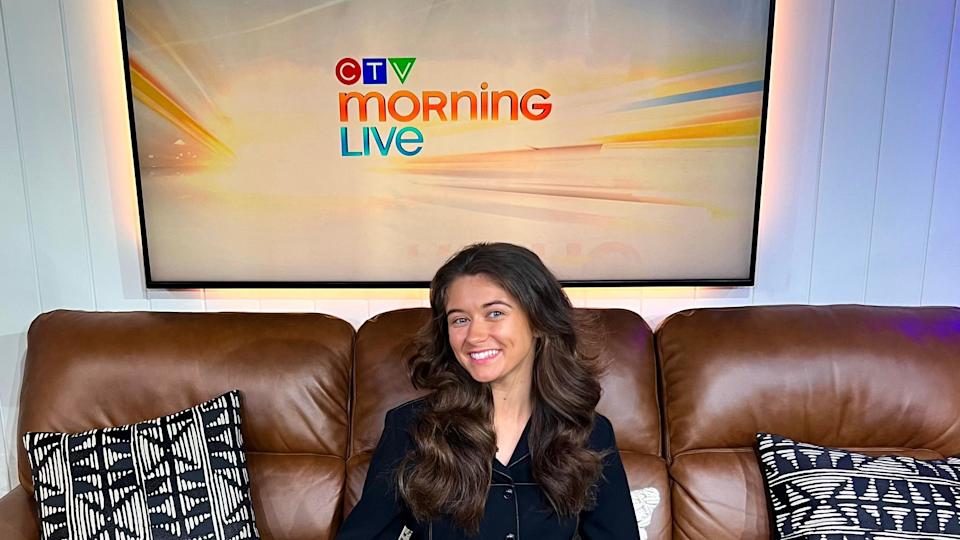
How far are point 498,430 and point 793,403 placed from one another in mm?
752

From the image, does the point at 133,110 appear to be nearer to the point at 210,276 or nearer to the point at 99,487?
the point at 210,276

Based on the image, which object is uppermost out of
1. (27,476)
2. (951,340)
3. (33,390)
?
(951,340)

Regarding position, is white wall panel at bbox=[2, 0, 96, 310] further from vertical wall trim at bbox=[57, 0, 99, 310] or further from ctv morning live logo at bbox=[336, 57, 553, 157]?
ctv morning live logo at bbox=[336, 57, 553, 157]

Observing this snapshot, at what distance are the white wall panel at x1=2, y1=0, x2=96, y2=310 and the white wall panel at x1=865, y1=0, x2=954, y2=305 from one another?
2326 millimetres

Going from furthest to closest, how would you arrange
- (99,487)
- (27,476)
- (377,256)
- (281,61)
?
(377,256) → (281,61) → (27,476) → (99,487)

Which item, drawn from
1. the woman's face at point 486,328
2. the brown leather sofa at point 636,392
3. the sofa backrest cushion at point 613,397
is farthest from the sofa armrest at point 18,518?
the woman's face at point 486,328

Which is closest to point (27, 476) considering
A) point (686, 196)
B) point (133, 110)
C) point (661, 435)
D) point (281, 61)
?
point (133, 110)

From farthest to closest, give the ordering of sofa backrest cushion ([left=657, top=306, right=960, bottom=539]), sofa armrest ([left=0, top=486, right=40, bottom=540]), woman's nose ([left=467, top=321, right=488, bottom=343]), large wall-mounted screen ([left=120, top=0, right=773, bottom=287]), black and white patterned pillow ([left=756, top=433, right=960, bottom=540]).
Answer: large wall-mounted screen ([left=120, top=0, right=773, bottom=287]), sofa backrest cushion ([left=657, top=306, right=960, bottom=539]), sofa armrest ([left=0, top=486, right=40, bottom=540]), black and white patterned pillow ([left=756, top=433, right=960, bottom=540]), woman's nose ([left=467, top=321, right=488, bottom=343])

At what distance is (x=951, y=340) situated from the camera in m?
1.55

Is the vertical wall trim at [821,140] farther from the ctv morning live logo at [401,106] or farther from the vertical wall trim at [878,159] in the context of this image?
the ctv morning live logo at [401,106]

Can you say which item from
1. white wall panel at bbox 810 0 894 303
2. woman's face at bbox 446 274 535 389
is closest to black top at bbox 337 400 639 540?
woman's face at bbox 446 274 535 389

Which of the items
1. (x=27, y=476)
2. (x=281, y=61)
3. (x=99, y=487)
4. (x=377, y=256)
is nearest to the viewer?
(x=99, y=487)

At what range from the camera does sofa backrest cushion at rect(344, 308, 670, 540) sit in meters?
1.54

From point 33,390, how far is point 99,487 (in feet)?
1.25
